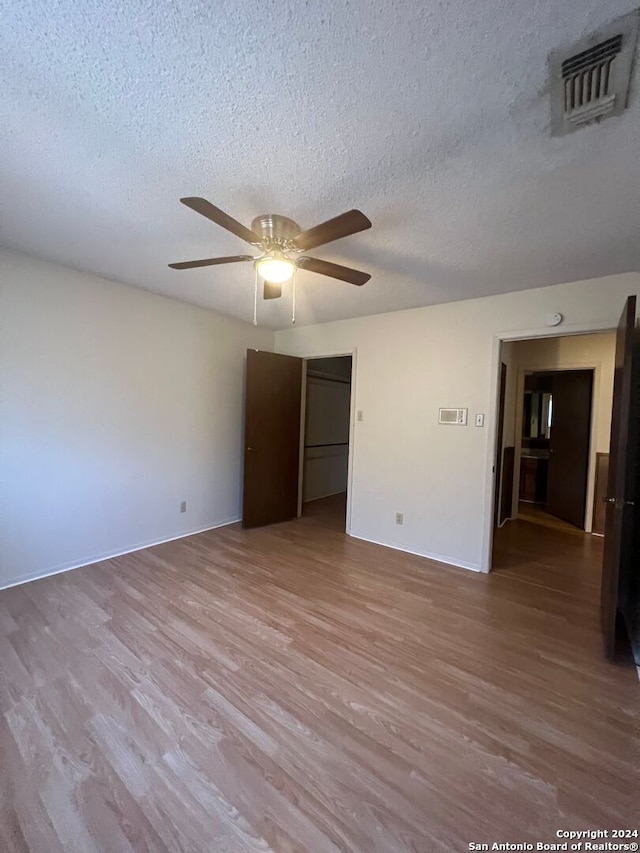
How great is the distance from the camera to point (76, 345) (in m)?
2.92

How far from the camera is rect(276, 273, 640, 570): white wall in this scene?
2.89 meters

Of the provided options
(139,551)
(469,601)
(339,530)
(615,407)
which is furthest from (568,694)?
(139,551)

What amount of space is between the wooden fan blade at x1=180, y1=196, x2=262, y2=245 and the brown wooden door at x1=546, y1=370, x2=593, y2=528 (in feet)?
15.6

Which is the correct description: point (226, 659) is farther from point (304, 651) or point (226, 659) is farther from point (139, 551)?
point (139, 551)

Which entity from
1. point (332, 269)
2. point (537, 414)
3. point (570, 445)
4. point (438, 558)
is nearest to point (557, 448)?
point (570, 445)

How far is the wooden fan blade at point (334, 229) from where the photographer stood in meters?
1.46

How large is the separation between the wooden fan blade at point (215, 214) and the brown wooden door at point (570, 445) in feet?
15.6

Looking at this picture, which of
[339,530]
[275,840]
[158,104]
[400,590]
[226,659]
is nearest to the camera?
[275,840]

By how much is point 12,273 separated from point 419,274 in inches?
121

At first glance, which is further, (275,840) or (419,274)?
(419,274)

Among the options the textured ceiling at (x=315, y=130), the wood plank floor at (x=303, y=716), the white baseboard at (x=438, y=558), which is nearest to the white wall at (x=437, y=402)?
the white baseboard at (x=438, y=558)

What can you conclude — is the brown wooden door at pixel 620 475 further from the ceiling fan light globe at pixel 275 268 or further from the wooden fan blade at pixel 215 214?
the wooden fan blade at pixel 215 214

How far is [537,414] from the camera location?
601cm

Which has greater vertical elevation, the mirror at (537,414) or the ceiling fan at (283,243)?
the ceiling fan at (283,243)
